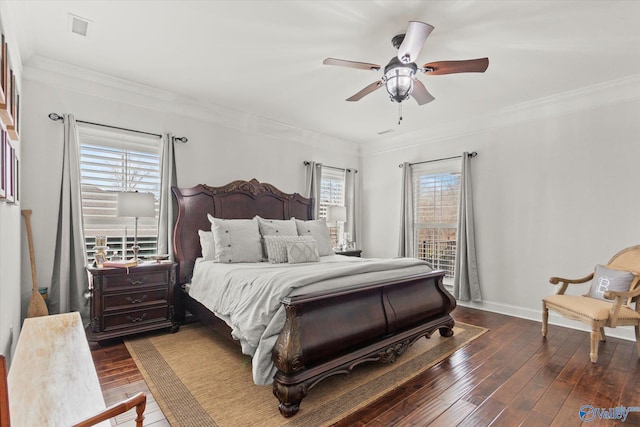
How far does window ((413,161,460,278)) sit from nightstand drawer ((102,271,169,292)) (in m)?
3.90

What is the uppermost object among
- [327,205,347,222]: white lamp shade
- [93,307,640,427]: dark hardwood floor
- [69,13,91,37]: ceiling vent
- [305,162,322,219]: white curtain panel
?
[69,13,91,37]: ceiling vent

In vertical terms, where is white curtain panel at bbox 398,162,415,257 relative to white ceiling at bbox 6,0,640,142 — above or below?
below

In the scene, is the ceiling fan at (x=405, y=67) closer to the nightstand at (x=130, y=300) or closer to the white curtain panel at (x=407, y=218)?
the nightstand at (x=130, y=300)

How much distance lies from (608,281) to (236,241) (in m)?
3.90

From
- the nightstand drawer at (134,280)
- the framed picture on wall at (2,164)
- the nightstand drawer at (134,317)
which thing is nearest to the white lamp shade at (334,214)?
the nightstand drawer at (134,280)

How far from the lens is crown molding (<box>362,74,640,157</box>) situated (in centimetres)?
354

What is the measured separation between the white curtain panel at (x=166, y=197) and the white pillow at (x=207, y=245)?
39 centimetres

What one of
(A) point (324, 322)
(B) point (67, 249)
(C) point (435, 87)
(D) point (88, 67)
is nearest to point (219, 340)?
(A) point (324, 322)

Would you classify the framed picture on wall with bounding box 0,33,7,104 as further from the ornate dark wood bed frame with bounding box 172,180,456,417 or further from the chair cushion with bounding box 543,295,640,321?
the chair cushion with bounding box 543,295,640,321

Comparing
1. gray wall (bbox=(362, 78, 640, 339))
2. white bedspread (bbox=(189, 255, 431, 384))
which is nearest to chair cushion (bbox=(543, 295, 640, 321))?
gray wall (bbox=(362, 78, 640, 339))

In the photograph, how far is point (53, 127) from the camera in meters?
3.26

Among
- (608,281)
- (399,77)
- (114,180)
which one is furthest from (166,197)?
(608,281)

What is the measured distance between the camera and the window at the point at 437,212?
16.6ft

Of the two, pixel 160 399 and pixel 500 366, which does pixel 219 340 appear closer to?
pixel 160 399
